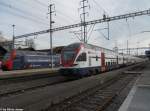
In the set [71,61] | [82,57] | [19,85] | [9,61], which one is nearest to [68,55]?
[71,61]

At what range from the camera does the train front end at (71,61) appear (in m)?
24.5

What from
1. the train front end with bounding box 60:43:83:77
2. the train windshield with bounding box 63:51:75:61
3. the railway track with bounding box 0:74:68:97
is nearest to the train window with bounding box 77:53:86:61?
the train front end with bounding box 60:43:83:77

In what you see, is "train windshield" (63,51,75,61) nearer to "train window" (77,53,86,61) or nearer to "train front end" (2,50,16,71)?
"train window" (77,53,86,61)

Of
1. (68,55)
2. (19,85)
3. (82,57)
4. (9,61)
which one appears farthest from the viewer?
(9,61)

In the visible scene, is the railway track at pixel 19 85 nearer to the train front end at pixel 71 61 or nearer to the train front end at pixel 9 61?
the train front end at pixel 71 61

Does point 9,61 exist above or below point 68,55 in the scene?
below

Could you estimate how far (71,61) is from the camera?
2462 centimetres

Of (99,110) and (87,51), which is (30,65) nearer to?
(87,51)

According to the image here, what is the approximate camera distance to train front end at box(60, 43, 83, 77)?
24.5 m

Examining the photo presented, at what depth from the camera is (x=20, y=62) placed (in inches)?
1832

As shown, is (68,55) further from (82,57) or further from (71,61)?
(82,57)

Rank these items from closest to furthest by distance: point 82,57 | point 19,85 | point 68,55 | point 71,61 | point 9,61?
point 19,85 → point 71,61 → point 68,55 → point 82,57 → point 9,61

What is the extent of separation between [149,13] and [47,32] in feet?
67.1

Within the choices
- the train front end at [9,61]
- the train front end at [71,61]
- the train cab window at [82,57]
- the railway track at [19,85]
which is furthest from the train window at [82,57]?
the train front end at [9,61]
